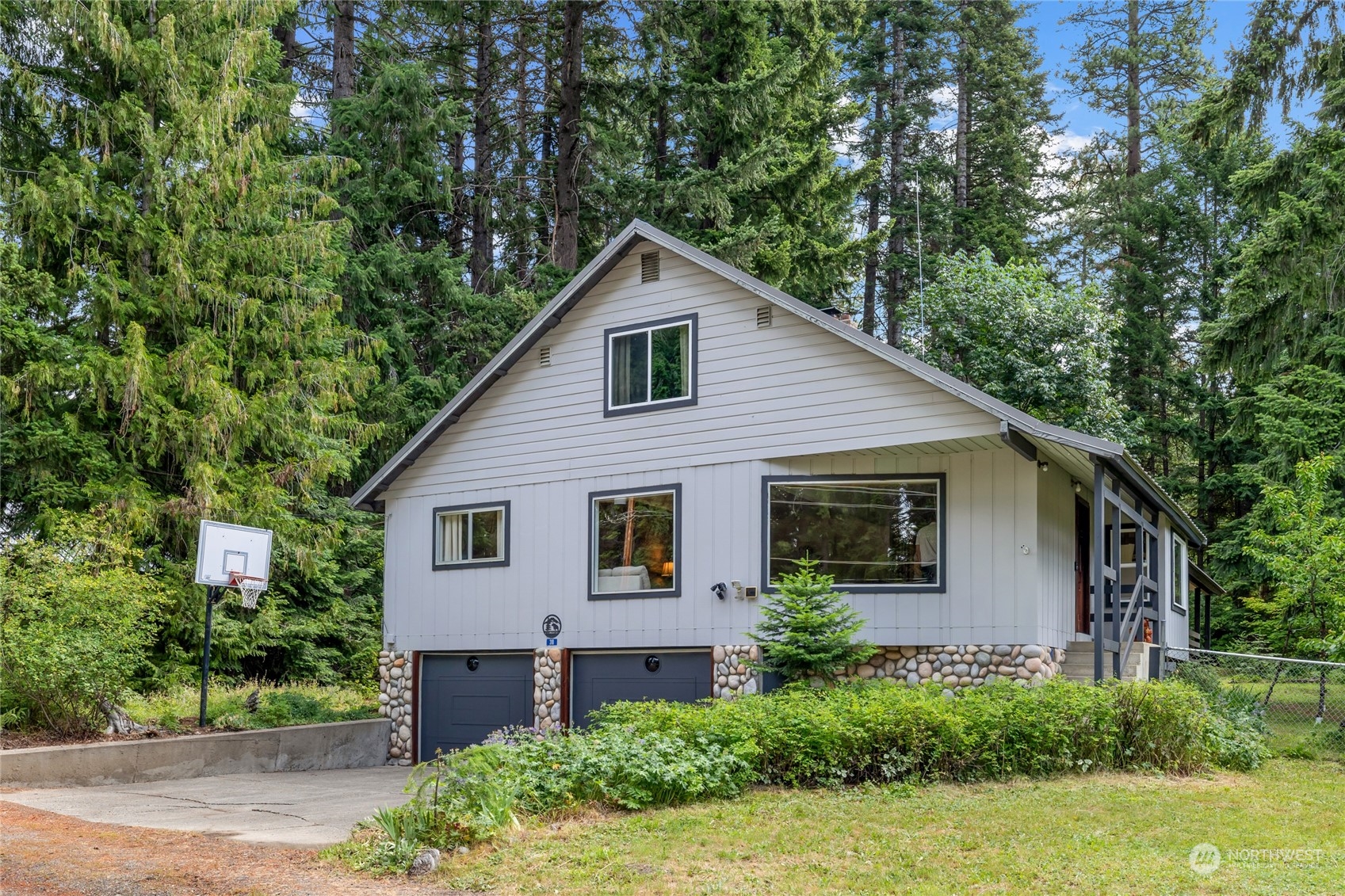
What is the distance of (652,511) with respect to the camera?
14.3 m

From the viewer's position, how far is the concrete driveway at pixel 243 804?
913cm

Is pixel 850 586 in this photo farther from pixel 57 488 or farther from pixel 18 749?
pixel 57 488

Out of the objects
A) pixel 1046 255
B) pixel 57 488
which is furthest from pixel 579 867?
pixel 1046 255

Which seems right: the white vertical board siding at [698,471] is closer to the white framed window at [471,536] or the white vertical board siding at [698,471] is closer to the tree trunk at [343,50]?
the white framed window at [471,536]

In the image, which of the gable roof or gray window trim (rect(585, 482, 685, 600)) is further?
gray window trim (rect(585, 482, 685, 600))

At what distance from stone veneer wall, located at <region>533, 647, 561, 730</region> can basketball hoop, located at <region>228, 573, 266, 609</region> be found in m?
3.65

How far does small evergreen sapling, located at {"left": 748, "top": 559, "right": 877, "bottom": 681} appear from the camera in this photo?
40.8 ft

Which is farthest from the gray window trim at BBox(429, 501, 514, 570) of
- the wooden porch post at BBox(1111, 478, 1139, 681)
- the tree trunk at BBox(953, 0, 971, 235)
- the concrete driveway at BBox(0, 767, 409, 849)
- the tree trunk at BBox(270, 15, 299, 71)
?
the tree trunk at BBox(953, 0, 971, 235)

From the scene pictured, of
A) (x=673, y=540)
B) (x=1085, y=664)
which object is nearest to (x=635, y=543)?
(x=673, y=540)

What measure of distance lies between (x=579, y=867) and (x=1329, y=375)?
19.3 m

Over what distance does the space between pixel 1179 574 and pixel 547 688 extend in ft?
38.5

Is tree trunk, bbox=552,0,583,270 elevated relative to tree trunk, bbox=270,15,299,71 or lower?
lower

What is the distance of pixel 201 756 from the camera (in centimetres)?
1330

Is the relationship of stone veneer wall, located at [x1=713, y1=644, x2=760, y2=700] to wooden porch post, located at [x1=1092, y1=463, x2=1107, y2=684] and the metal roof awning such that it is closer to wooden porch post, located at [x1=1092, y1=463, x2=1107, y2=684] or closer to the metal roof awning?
wooden porch post, located at [x1=1092, y1=463, x2=1107, y2=684]
